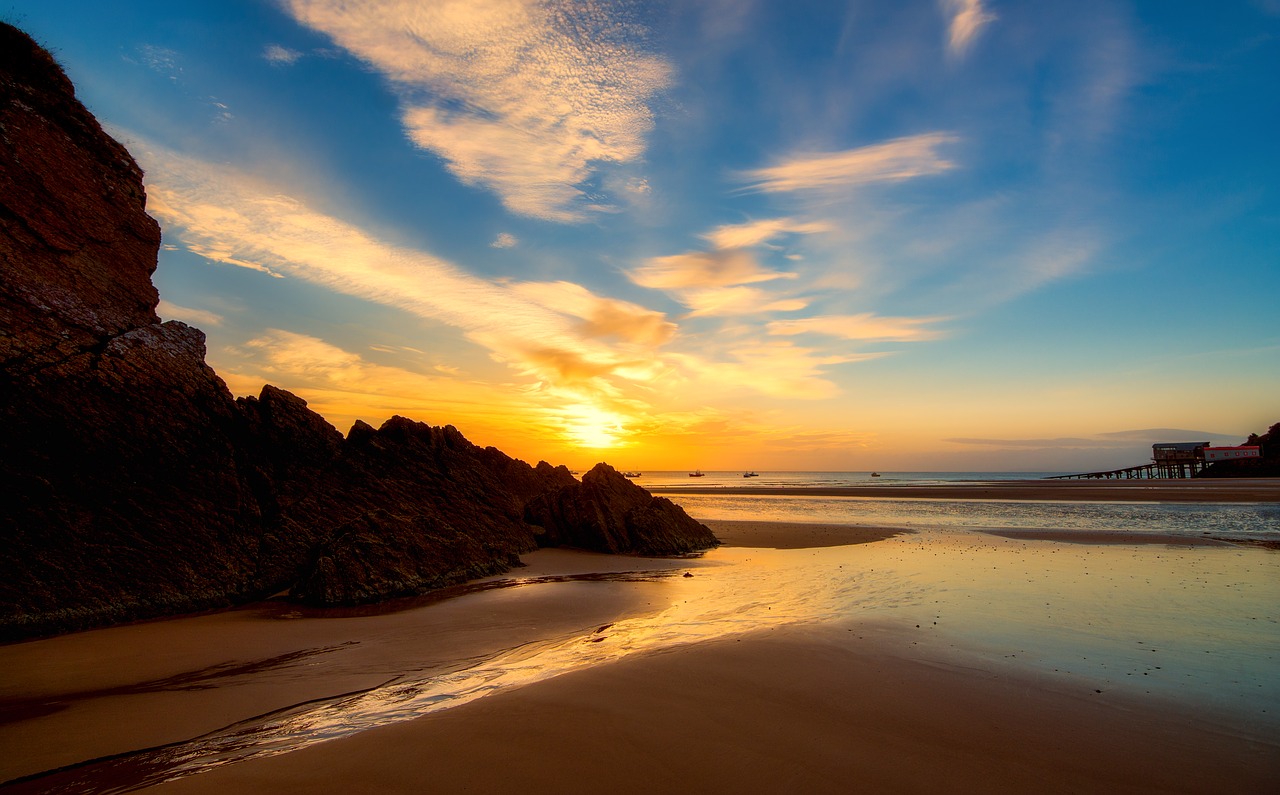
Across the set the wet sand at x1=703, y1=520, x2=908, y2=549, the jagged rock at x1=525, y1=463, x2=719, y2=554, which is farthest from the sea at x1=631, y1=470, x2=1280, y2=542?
the jagged rock at x1=525, y1=463, x2=719, y2=554

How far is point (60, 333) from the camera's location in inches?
370

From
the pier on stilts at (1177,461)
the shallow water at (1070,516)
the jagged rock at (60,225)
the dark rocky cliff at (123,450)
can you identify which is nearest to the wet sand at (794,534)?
the shallow water at (1070,516)

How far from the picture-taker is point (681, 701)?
235 inches

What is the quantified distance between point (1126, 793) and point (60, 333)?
580 inches

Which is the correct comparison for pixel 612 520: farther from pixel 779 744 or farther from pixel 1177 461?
pixel 1177 461

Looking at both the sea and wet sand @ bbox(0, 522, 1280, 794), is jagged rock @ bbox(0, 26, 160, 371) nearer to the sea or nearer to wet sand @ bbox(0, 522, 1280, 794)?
wet sand @ bbox(0, 522, 1280, 794)

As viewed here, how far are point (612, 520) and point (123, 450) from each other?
13.4 metres

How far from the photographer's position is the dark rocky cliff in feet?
28.4

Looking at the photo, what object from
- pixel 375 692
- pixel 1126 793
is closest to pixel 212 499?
pixel 375 692

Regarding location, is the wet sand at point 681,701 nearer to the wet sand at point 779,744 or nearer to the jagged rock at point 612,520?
the wet sand at point 779,744

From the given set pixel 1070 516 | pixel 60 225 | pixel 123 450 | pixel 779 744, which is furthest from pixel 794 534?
pixel 60 225

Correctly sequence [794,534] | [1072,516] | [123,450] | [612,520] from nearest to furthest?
[123,450], [612,520], [794,534], [1072,516]

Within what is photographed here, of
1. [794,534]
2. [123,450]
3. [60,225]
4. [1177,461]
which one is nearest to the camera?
[123,450]

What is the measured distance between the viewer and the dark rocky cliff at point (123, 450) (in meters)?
8.65
